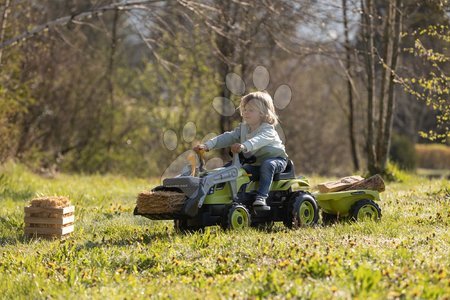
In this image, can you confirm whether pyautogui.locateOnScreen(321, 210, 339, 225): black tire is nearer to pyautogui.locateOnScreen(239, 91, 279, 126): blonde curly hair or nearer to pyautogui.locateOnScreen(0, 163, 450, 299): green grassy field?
pyautogui.locateOnScreen(0, 163, 450, 299): green grassy field

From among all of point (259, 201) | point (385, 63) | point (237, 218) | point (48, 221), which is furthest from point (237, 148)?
point (385, 63)

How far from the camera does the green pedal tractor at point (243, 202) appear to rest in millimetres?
6926

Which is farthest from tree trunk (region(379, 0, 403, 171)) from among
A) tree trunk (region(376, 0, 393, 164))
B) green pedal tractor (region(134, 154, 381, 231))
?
green pedal tractor (region(134, 154, 381, 231))

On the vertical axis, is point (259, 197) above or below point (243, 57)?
below

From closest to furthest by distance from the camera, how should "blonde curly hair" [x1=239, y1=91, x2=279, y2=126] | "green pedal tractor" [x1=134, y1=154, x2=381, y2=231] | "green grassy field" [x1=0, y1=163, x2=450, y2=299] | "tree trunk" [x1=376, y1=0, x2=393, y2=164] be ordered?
1. "green grassy field" [x1=0, y1=163, x2=450, y2=299]
2. "green pedal tractor" [x1=134, y1=154, x2=381, y2=231]
3. "blonde curly hair" [x1=239, y1=91, x2=279, y2=126]
4. "tree trunk" [x1=376, y1=0, x2=393, y2=164]

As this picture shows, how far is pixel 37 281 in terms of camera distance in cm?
574

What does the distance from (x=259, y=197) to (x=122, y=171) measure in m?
13.9

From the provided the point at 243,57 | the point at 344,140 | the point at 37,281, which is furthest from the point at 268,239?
the point at 344,140

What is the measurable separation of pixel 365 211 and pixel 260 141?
1.39 metres

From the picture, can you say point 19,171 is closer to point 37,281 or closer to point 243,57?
point 243,57

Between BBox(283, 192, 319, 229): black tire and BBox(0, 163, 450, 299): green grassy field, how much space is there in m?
0.18

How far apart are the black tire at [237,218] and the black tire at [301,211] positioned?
1.62 feet

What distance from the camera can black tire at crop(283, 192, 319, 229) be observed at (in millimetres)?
7359

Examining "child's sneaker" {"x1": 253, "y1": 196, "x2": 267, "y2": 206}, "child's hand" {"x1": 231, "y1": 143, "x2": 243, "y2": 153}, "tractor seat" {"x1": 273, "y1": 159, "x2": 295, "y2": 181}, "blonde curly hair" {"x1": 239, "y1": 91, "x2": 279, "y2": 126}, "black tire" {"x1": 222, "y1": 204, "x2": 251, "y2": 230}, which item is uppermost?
"blonde curly hair" {"x1": 239, "y1": 91, "x2": 279, "y2": 126}
